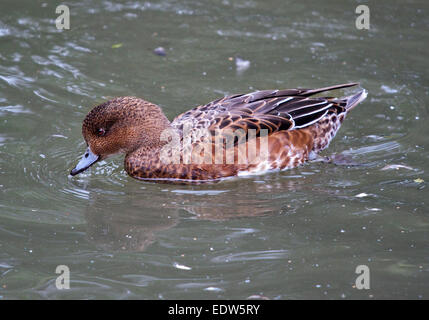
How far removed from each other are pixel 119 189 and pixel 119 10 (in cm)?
497

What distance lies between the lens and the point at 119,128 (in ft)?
22.9

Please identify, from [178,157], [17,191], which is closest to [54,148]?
[17,191]

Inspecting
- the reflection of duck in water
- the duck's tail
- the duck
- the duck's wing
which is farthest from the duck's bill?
the duck's tail

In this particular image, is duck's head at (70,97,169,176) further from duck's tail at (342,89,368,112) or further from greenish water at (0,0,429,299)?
duck's tail at (342,89,368,112)

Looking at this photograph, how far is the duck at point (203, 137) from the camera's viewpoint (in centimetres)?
686

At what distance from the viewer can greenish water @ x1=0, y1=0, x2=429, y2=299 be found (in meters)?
5.09

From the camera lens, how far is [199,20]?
1056 centimetres

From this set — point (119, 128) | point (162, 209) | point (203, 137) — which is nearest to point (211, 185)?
point (203, 137)

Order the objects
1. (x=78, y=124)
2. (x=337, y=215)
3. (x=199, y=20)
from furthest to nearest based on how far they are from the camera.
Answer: (x=199, y=20), (x=78, y=124), (x=337, y=215)

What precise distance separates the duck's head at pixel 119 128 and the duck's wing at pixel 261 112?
0.30m

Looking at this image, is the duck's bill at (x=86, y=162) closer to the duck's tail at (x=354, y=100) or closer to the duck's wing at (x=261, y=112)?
the duck's wing at (x=261, y=112)

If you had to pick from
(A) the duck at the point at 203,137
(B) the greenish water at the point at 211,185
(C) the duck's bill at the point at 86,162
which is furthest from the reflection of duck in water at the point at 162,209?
(C) the duck's bill at the point at 86,162

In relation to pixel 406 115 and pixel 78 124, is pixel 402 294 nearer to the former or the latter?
pixel 406 115

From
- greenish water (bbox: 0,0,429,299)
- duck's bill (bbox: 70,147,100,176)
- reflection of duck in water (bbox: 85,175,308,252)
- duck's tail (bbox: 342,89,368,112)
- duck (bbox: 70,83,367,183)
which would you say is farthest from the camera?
duck's tail (bbox: 342,89,368,112)
